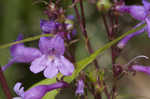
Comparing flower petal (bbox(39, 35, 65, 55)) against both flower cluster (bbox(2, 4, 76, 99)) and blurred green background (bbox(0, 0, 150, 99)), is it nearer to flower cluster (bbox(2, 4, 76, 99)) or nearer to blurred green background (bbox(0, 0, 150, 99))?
flower cluster (bbox(2, 4, 76, 99))

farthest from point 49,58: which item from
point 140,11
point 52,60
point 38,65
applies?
point 140,11

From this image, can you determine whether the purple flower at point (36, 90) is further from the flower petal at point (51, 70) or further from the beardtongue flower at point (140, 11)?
the beardtongue flower at point (140, 11)

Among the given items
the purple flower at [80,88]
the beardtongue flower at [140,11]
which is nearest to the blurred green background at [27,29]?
the beardtongue flower at [140,11]

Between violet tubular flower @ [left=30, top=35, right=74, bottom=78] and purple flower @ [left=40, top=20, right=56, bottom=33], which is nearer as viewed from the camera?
violet tubular flower @ [left=30, top=35, right=74, bottom=78]

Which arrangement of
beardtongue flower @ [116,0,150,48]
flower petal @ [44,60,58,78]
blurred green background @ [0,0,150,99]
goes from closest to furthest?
flower petal @ [44,60,58,78] < beardtongue flower @ [116,0,150,48] < blurred green background @ [0,0,150,99]

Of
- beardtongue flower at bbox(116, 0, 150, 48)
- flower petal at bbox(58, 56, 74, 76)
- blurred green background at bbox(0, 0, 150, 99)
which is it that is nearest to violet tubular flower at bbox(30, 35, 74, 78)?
flower petal at bbox(58, 56, 74, 76)

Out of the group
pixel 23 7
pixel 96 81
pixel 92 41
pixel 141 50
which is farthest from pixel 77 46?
pixel 96 81
